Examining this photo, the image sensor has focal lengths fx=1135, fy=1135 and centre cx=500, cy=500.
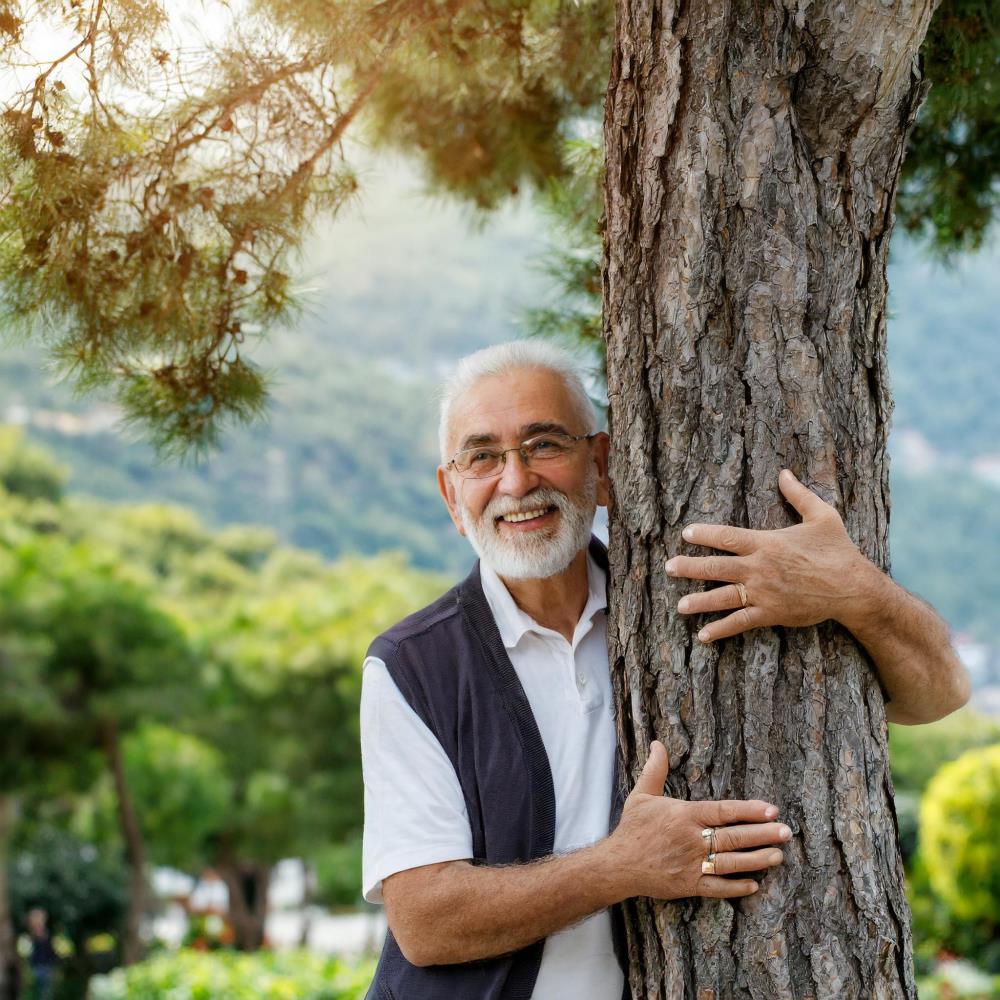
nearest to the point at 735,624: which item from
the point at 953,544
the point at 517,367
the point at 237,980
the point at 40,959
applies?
the point at 517,367

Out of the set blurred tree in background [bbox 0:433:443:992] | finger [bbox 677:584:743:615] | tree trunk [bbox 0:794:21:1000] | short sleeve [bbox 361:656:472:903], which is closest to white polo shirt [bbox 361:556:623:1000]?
short sleeve [bbox 361:656:472:903]

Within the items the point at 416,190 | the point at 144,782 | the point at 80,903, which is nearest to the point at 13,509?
the point at 144,782

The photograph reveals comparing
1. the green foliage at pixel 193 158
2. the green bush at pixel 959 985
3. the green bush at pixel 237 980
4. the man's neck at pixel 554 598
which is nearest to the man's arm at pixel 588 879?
the man's neck at pixel 554 598

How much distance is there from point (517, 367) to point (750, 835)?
0.88m

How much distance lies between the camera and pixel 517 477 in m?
1.93

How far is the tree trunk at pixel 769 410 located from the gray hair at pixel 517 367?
0.33 metres

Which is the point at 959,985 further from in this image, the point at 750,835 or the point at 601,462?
the point at 750,835

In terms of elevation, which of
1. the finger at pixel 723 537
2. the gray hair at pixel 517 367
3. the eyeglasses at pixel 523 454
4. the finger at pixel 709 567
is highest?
the gray hair at pixel 517 367

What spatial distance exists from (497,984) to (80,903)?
42.8 ft

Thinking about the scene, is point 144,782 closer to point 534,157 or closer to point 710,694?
point 534,157

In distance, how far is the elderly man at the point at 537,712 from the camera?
154 centimetres

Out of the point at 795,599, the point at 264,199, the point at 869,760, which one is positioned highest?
the point at 264,199

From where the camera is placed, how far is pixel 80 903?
43.2 ft

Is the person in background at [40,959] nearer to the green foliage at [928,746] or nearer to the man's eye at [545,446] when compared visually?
the man's eye at [545,446]
